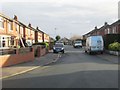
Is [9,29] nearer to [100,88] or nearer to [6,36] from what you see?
[6,36]

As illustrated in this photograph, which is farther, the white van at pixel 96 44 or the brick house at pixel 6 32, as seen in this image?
the brick house at pixel 6 32

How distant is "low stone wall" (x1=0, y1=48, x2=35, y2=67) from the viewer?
21.0 meters

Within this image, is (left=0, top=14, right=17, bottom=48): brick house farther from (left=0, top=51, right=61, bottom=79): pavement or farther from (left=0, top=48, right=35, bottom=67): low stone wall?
(left=0, top=51, right=61, bottom=79): pavement

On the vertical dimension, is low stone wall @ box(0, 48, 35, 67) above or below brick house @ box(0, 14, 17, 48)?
below

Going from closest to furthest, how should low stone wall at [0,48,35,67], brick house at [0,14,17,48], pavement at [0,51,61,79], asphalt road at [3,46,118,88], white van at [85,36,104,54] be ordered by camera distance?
asphalt road at [3,46,118,88], pavement at [0,51,61,79], low stone wall at [0,48,35,67], white van at [85,36,104,54], brick house at [0,14,17,48]

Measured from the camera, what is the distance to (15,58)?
913 inches

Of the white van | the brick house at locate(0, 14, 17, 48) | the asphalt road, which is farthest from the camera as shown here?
the brick house at locate(0, 14, 17, 48)

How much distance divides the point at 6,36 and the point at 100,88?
31265 mm

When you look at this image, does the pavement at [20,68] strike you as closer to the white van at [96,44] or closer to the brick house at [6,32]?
the brick house at [6,32]

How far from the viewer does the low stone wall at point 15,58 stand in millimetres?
21000

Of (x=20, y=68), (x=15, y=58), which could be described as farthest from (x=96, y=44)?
(x=20, y=68)

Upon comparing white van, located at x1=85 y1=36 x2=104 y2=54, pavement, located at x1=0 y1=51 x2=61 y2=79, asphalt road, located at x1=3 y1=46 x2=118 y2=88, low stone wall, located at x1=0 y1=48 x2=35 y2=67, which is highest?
white van, located at x1=85 y1=36 x2=104 y2=54

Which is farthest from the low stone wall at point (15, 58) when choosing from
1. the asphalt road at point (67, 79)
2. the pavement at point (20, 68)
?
the asphalt road at point (67, 79)

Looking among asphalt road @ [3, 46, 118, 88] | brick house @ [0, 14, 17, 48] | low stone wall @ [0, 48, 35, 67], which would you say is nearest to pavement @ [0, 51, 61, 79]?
low stone wall @ [0, 48, 35, 67]
